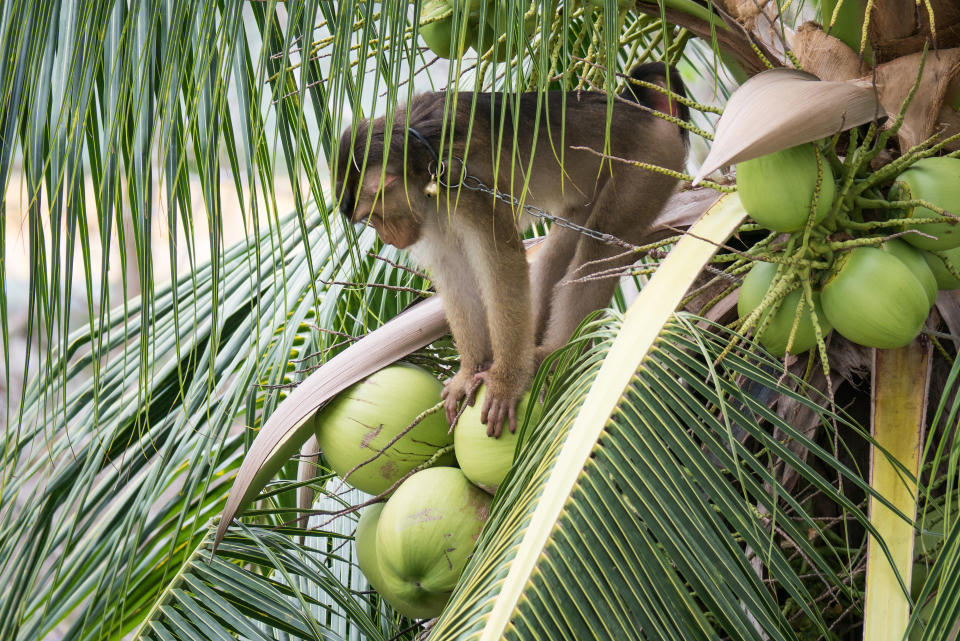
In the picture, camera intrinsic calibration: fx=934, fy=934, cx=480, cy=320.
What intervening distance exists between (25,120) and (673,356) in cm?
102

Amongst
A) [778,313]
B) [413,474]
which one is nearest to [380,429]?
[413,474]

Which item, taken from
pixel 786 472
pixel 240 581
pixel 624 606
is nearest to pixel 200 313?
pixel 240 581

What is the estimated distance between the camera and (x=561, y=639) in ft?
3.28

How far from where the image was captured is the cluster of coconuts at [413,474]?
1.44 m

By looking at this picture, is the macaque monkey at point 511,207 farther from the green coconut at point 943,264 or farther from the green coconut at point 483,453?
the green coconut at point 943,264

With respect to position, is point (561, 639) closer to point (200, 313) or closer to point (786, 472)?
point (786, 472)

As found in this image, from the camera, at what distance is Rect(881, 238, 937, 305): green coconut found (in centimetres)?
126

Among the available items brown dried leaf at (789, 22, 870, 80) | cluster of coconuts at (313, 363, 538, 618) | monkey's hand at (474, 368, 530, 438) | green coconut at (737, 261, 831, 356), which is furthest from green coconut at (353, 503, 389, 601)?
brown dried leaf at (789, 22, 870, 80)

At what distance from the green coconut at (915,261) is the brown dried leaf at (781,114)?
18 cm

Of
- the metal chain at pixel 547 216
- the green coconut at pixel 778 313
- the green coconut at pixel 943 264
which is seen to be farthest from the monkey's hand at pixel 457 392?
the green coconut at pixel 943 264

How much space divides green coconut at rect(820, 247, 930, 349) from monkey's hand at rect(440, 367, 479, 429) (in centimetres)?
65

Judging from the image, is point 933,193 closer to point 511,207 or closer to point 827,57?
point 827,57

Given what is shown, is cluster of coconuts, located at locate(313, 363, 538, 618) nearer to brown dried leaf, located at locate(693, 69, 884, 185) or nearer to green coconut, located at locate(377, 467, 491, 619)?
green coconut, located at locate(377, 467, 491, 619)

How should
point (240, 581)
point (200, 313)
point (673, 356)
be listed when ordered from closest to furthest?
point (673, 356)
point (240, 581)
point (200, 313)
